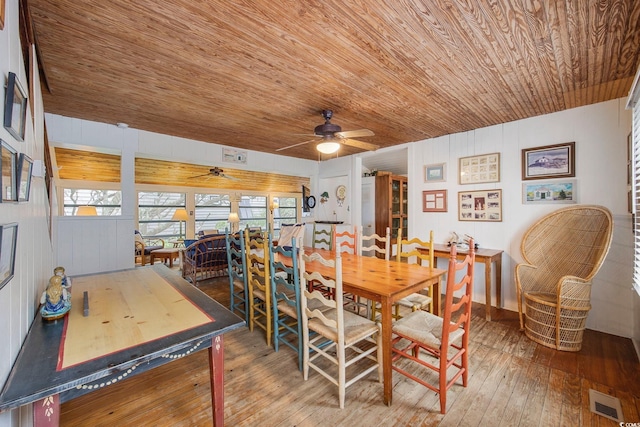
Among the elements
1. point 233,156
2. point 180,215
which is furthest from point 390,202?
point 180,215

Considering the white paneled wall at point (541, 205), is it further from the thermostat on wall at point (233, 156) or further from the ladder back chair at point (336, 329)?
the thermostat on wall at point (233, 156)

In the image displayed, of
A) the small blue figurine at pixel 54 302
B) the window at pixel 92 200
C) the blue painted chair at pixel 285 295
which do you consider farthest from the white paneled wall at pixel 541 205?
the window at pixel 92 200

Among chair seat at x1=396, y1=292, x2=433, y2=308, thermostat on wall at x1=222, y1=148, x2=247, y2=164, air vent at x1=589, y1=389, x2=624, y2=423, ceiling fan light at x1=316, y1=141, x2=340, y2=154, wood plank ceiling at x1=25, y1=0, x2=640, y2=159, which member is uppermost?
wood plank ceiling at x1=25, y1=0, x2=640, y2=159

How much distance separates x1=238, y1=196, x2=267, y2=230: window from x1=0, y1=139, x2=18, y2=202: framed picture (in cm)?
672

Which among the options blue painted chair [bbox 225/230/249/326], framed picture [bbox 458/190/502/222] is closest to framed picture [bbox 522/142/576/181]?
framed picture [bbox 458/190/502/222]

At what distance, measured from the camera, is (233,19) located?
1.60 metres

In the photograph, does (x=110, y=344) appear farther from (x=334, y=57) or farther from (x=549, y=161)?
(x=549, y=161)

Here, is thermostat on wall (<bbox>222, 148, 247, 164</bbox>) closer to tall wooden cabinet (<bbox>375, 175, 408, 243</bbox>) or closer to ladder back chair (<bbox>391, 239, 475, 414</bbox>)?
tall wooden cabinet (<bbox>375, 175, 408, 243</bbox>)

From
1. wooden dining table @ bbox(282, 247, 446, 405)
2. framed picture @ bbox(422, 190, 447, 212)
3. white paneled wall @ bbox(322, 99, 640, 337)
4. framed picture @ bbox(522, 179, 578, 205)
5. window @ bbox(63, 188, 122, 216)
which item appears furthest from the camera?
window @ bbox(63, 188, 122, 216)

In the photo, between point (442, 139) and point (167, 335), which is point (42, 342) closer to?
point (167, 335)

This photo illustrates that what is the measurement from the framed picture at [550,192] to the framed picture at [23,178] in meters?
4.29

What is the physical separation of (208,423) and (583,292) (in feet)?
10.4

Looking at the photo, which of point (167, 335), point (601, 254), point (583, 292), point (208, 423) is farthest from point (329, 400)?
point (601, 254)

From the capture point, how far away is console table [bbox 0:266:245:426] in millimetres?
874
